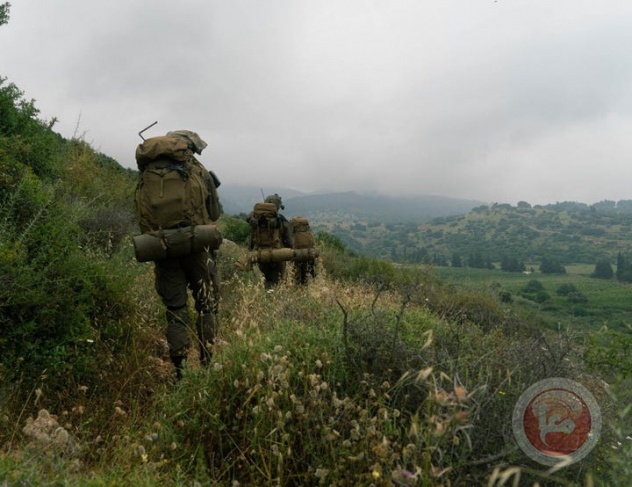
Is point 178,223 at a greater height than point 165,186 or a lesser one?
lesser

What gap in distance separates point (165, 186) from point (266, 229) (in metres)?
4.03

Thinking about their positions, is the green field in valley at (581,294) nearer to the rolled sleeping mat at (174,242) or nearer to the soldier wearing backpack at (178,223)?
the soldier wearing backpack at (178,223)

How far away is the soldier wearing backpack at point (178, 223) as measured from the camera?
12.6ft

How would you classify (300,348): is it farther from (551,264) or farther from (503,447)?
(551,264)

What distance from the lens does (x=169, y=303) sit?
13.4 ft

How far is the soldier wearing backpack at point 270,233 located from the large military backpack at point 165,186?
12.3 ft

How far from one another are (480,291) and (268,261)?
8.55 metres

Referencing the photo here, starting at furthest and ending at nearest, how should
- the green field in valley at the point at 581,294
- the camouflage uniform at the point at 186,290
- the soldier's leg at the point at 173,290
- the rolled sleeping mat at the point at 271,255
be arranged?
the green field in valley at the point at 581,294 → the rolled sleeping mat at the point at 271,255 → the soldier's leg at the point at 173,290 → the camouflage uniform at the point at 186,290

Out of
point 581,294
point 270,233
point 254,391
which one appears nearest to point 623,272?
point 581,294

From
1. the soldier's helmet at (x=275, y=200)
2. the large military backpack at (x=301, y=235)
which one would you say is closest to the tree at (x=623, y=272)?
the large military backpack at (x=301, y=235)

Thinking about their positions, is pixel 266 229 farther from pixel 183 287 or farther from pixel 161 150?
pixel 161 150

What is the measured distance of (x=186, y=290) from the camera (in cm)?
418

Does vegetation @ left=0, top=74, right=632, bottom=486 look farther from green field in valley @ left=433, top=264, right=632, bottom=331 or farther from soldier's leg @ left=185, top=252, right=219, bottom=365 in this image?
green field in valley @ left=433, top=264, right=632, bottom=331

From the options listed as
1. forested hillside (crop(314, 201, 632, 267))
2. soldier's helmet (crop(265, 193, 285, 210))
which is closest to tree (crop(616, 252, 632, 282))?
forested hillside (crop(314, 201, 632, 267))
